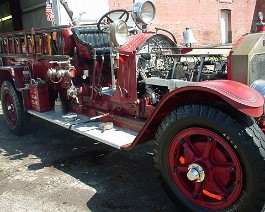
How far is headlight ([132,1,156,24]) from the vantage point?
409cm

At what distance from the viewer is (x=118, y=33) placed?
393cm

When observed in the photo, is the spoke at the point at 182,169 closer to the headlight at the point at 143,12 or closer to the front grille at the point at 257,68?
the front grille at the point at 257,68

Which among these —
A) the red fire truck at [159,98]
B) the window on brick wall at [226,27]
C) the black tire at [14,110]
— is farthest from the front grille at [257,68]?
the window on brick wall at [226,27]

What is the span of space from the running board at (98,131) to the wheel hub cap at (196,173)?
948mm

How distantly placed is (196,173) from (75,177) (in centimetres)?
177

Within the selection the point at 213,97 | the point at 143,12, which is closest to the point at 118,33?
the point at 143,12

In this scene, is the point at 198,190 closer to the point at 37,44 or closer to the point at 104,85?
the point at 104,85

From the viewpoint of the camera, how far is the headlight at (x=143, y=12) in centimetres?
409

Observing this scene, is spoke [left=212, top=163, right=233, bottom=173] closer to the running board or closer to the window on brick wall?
the running board

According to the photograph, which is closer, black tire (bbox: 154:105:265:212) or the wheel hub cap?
black tire (bbox: 154:105:265:212)

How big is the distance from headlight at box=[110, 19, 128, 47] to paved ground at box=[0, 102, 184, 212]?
1.56m

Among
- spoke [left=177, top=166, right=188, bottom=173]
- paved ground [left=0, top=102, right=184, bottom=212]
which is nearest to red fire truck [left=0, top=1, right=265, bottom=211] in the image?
spoke [left=177, top=166, right=188, bottom=173]

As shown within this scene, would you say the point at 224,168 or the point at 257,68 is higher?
the point at 257,68

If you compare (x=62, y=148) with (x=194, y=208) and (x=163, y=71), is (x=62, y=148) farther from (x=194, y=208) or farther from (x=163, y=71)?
(x=194, y=208)
